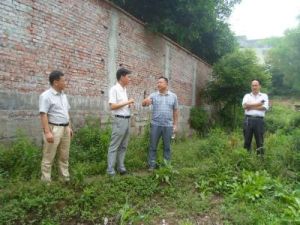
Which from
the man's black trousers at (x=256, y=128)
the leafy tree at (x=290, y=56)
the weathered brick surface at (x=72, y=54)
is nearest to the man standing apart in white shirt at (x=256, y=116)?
the man's black trousers at (x=256, y=128)

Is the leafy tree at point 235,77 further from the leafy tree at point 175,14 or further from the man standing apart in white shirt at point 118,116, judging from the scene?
the man standing apart in white shirt at point 118,116

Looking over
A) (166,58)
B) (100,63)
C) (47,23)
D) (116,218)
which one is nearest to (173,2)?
(166,58)

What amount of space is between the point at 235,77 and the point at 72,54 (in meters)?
8.84

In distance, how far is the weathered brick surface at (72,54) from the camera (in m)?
5.46

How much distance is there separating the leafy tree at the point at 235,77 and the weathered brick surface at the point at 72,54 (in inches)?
178

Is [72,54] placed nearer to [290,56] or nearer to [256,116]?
[256,116]

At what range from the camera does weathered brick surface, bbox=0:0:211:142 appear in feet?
17.9

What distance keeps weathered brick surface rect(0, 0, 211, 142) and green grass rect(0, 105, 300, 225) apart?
78 cm

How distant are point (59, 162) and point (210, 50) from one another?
13.5 metres

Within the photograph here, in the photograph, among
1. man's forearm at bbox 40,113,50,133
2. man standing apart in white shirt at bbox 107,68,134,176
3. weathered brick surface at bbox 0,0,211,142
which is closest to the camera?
man's forearm at bbox 40,113,50,133

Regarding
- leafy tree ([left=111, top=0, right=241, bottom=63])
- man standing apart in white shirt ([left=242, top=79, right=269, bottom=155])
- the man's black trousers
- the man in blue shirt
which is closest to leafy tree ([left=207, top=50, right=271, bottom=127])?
leafy tree ([left=111, top=0, right=241, bottom=63])

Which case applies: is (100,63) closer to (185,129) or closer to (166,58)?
(166,58)

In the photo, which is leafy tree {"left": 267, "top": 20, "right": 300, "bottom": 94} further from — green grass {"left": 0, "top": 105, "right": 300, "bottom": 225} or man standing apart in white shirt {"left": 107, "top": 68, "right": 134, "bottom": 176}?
man standing apart in white shirt {"left": 107, "top": 68, "right": 134, "bottom": 176}

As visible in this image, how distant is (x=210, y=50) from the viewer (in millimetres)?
16938
